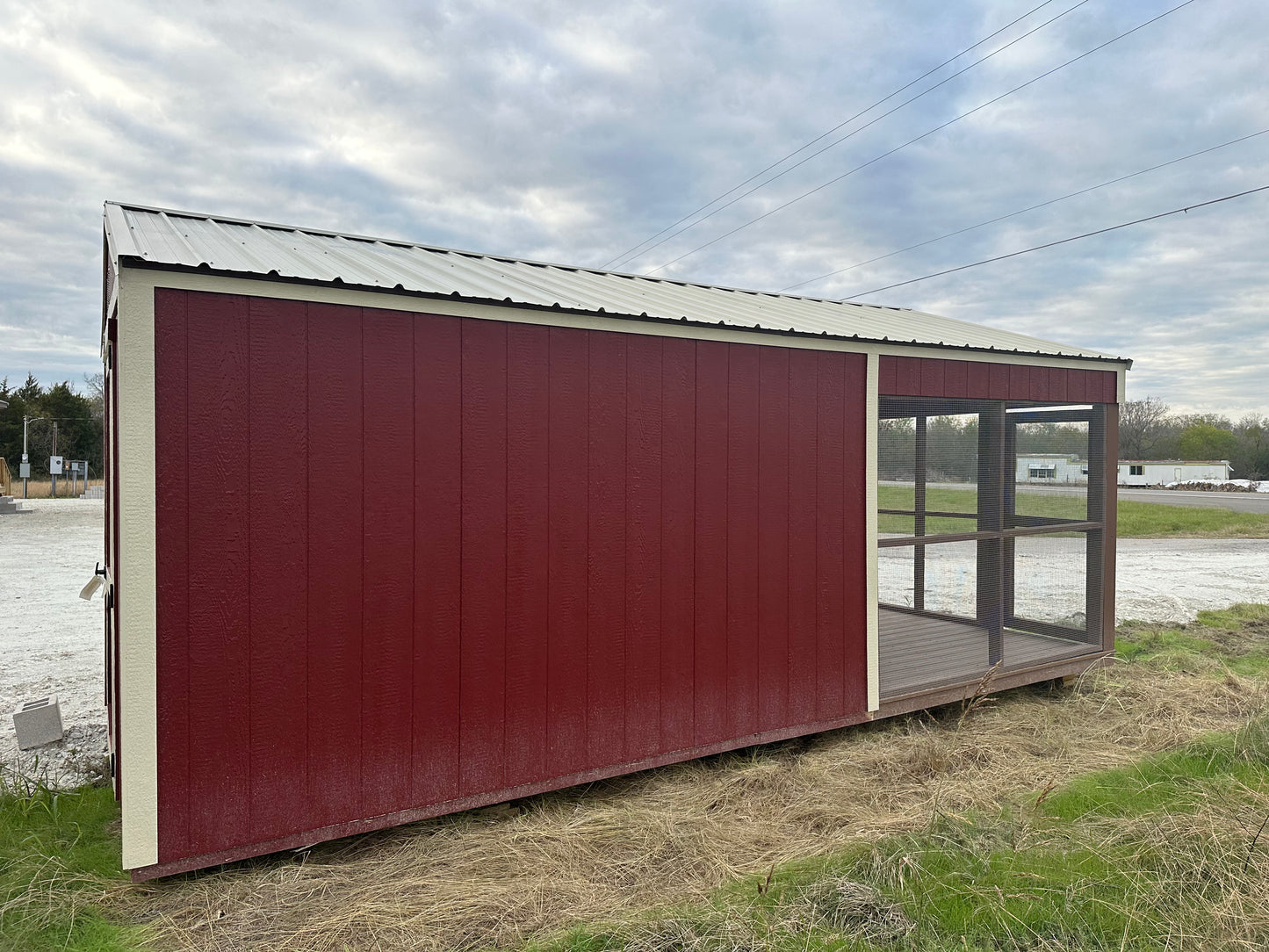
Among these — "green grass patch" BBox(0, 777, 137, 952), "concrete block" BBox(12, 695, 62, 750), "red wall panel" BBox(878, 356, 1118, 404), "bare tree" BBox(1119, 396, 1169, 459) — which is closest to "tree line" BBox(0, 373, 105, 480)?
"concrete block" BBox(12, 695, 62, 750)

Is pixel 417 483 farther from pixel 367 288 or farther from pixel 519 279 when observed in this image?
pixel 519 279

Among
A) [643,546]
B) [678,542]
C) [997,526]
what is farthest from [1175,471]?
[643,546]

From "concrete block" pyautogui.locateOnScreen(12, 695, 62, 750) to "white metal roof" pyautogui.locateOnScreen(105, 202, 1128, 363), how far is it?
95.6 inches

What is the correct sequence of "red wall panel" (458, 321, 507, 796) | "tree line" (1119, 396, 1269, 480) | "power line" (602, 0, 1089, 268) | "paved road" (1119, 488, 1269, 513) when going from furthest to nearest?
"tree line" (1119, 396, 1269, 480) < "paved road" (1119, 488, 1269, 513) < "power line" (602, 0, 1089, 268) < "red wall panel" (458, 321, 507, 796)

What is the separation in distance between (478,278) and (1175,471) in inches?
1847

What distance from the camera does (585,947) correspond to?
208cm

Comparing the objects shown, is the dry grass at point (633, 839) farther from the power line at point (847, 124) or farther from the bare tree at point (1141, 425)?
the bare tree at point (1141, 425)

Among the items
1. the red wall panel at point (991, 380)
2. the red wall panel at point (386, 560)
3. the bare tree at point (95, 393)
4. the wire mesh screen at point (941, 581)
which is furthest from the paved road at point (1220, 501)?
the bare tree at point (95, 393)

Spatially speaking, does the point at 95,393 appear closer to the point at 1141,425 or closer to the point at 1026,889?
the point at 1026,889

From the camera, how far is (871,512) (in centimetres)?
392

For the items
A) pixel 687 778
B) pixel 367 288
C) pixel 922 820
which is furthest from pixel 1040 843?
pixel 367 288

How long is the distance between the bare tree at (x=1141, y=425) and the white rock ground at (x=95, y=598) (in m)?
31.0

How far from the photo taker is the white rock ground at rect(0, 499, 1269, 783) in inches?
172

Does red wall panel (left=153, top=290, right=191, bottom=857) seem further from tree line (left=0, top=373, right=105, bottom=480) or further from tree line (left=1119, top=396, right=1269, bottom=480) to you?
tree line (left=1119, top=396, right=1269, bottom=480)
